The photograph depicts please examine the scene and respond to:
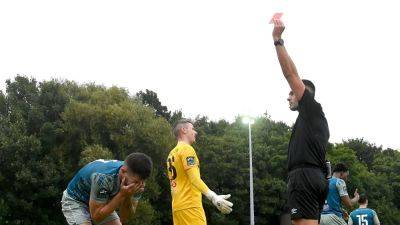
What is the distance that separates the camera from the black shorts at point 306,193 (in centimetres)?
605

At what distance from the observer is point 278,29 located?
617cm

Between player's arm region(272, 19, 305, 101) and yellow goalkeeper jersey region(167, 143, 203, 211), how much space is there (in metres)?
2.81

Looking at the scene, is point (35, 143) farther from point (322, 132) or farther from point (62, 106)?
point (322, 132)

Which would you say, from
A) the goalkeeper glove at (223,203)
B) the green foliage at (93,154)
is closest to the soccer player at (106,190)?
the goalkeeper glove at (223,203)

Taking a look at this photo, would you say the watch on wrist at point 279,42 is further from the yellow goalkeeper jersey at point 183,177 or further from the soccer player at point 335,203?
the soccer player at point 335,203

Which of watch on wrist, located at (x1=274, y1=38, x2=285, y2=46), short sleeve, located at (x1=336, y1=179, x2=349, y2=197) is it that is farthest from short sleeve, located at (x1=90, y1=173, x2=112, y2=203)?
short sleeve, located at (x1=336, y1=179, x2=349, y2=197)

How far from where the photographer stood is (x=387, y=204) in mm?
63062

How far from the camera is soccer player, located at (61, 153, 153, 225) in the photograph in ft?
20.0

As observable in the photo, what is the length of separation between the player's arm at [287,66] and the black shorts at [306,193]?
0.87 metres

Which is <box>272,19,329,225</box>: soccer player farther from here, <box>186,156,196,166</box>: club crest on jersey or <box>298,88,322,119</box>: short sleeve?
<box>186,156,196,166</box>: club crest on jersey

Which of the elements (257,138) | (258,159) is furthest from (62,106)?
(257,138)

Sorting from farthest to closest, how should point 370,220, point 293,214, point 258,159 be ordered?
point 258,159, point 370,220, point 293,214

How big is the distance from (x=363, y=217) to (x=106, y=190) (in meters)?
10.4

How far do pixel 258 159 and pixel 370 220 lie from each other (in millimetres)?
39211
